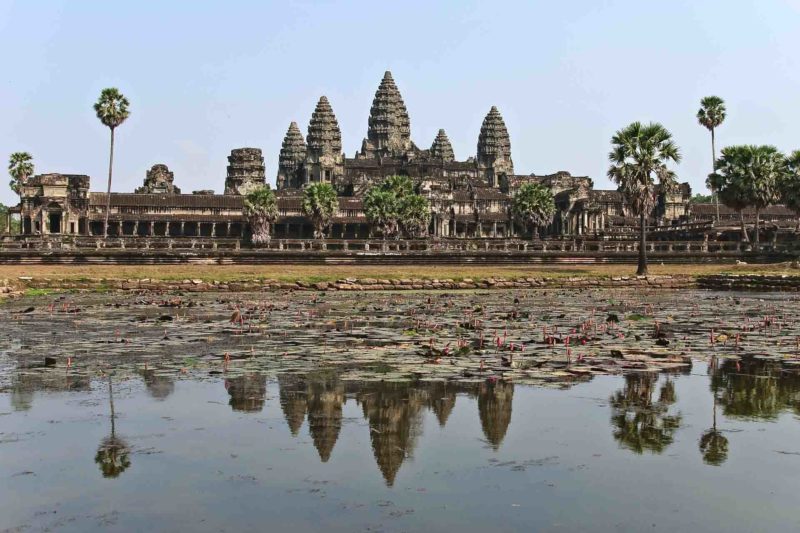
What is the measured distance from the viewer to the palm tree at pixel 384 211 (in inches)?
4173

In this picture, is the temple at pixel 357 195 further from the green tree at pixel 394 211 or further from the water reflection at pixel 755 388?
the water reflection at pixel 755 388

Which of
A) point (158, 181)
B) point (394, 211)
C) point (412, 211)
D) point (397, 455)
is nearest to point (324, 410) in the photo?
point (397, 455)

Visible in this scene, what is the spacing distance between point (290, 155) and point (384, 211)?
8595cm

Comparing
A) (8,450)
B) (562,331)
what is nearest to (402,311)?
(562,331)

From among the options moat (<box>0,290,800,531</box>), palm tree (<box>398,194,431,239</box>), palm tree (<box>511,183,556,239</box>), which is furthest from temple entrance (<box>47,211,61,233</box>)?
moat (<box>0,290,800,531</box>)

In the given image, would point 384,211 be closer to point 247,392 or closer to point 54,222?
point 54,222

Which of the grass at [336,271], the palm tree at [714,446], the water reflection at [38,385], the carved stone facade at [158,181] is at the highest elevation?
the carved stone facade at [158,181]

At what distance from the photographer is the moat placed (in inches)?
335

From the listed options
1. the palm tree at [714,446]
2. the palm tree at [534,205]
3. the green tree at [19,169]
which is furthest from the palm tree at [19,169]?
the palm tree at [714,446]

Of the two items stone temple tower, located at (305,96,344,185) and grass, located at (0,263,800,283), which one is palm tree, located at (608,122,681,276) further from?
stone temple tower, located at (305,96,344,185)

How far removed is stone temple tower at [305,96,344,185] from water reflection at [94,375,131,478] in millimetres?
148278

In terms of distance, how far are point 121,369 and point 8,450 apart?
570 cm

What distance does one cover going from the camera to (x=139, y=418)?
12195 mm

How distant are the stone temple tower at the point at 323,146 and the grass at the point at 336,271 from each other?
100 meters
